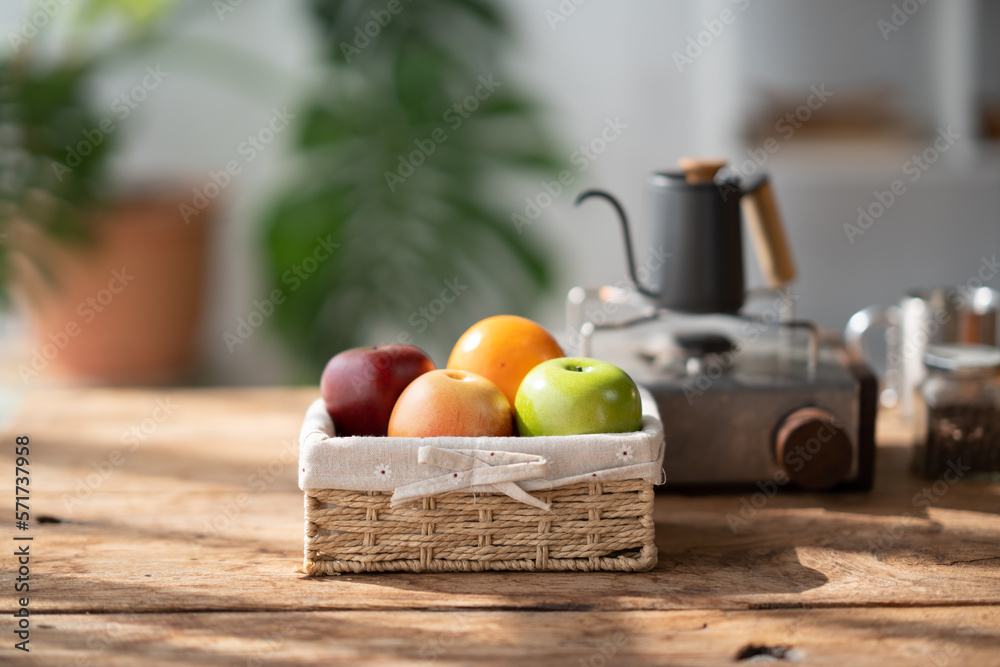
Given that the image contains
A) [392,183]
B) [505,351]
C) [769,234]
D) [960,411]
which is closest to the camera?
[505,351]

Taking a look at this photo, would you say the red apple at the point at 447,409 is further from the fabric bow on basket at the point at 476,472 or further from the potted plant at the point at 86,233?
the potted plant at the point at 86,233

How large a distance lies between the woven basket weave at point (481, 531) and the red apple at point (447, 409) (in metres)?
0.06

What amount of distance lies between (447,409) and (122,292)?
211 centimetres

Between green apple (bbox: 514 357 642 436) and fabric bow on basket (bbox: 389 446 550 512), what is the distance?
0.16 ft

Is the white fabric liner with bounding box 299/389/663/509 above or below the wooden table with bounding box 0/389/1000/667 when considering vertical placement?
above

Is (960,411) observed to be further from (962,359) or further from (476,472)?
(476,472)

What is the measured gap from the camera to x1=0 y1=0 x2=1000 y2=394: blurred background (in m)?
2.44

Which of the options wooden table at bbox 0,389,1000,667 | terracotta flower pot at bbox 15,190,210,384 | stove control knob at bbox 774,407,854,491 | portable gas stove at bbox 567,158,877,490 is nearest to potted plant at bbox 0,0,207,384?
terracotta flower pot at bbox 15,190,210,384

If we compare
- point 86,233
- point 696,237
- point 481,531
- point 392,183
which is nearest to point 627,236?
point 696,237

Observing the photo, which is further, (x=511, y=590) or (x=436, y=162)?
(x=436, y=162)

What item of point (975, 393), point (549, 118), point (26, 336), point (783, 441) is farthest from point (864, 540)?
point (26, 336)

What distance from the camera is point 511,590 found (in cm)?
78

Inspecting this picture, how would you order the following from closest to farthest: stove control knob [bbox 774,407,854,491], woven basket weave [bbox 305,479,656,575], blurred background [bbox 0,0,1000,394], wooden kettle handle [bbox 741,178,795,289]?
woven basket weave [bbox 305,479,656,575] < stove control knob [bbox 774,407,854,491] < wooden kettle handle [bbox 741,178,795,289] < blurred background [bbox 0,0,1000,394]

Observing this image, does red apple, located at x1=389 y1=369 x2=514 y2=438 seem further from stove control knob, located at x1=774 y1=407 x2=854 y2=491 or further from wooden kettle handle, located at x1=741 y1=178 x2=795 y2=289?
wooden kettle handle, located at x1=741 y1=178 x2=795 y2=289
